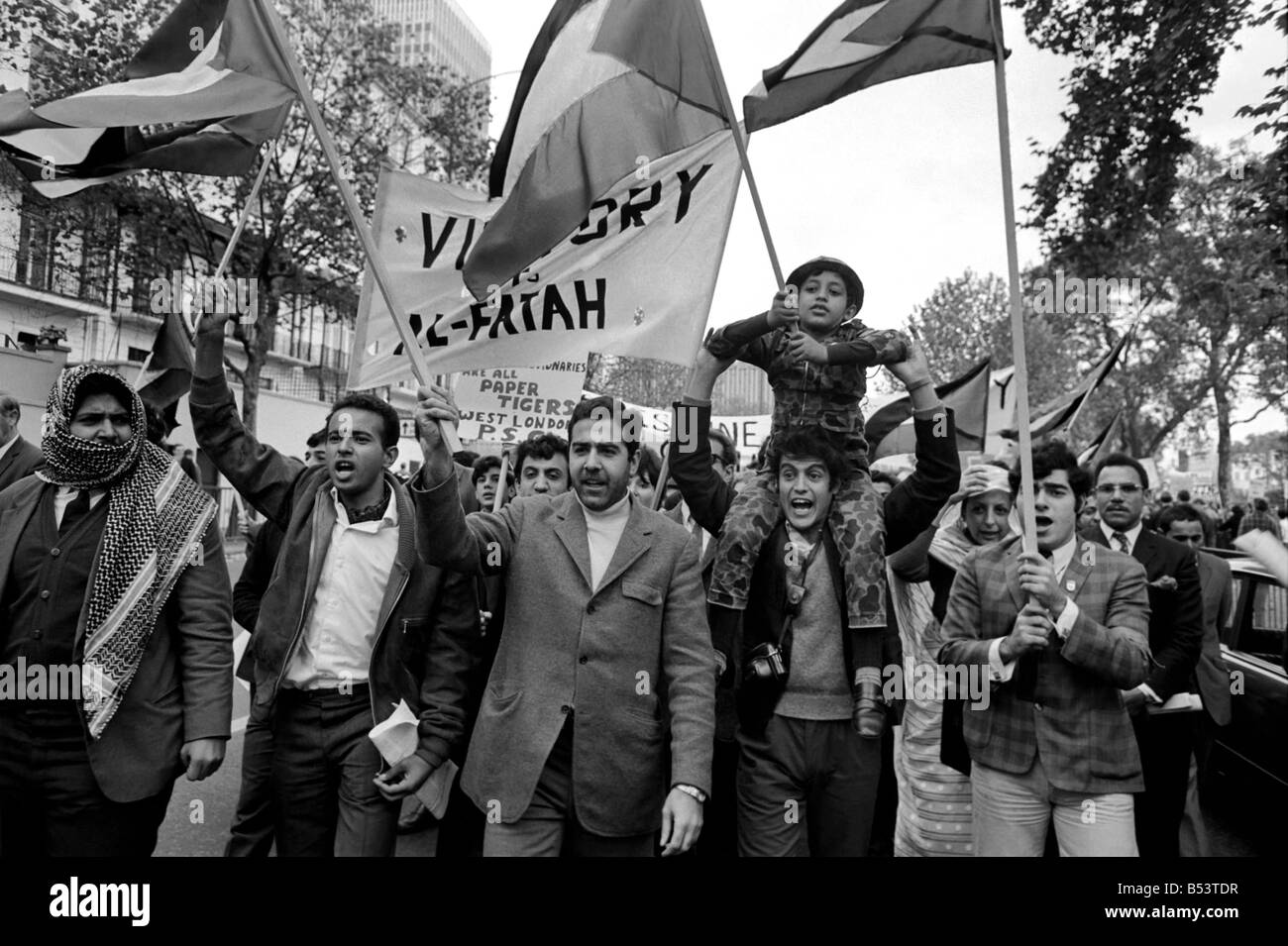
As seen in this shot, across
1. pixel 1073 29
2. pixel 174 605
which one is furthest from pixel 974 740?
pixel 1073 29

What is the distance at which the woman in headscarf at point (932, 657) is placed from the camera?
13.0ft

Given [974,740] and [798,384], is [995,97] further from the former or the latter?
[974,740]

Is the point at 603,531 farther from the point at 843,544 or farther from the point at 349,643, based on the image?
the point at 349,643

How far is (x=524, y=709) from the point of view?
3.07 meters

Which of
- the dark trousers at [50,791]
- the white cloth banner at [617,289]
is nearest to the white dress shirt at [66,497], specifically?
the dark trousers at [50,791]

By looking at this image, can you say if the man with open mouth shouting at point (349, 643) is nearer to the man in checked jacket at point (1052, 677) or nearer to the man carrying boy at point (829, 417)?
the man carrying boy at point (829, 417)

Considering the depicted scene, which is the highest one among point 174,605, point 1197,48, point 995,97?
point 1197,48

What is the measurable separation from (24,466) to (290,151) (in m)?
20.3

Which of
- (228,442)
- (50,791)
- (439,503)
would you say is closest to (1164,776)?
(439,503)

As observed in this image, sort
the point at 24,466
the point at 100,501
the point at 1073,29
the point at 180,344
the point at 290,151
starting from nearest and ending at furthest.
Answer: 1. the point at 100,501
2. the point at 24,466
3. the point at 180,344
4. the point at 1073,29
5. the point at 290,151

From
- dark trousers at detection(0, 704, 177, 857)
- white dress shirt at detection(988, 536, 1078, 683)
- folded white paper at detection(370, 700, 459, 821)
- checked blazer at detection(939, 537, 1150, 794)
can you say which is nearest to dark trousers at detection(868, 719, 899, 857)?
checked blazer at detection(939, 537, 1150, 794)

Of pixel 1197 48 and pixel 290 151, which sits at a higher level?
pixel 290 151

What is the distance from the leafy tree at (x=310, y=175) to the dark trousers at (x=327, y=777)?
54.2 ft

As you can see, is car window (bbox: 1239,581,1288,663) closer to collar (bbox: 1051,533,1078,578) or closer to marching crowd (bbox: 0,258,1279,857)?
marching crowd (bbox: 0,258,1279,857)
